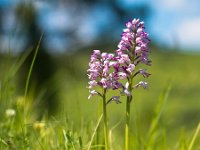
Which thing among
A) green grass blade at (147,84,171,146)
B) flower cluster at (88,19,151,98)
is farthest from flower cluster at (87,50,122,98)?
green grass blade at (147,84,171,146)

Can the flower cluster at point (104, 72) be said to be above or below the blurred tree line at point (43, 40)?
below

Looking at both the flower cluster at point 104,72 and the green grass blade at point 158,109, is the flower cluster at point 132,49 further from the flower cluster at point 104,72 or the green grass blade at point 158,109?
the green grass blade at point 158,109

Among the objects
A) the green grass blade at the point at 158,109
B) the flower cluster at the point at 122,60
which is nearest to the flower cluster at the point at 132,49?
the flower cluster at the point at 122,60

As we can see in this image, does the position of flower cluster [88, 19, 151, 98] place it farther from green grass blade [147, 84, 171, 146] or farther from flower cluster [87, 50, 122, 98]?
green grass blade [147, 84, 171, 146]

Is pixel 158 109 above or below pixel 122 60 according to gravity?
below

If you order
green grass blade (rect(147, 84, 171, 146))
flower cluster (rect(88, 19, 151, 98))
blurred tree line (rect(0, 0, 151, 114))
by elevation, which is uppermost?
blurred tree line (rect(0, 0, 151, 114))

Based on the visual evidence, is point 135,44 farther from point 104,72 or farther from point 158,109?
point 158,109

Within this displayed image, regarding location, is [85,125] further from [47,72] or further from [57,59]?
[57,59]

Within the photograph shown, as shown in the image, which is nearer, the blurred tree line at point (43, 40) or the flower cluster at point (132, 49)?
the flower cluster at point (132, 49)

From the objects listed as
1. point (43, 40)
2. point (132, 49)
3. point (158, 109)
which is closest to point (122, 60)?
point (132, 49)

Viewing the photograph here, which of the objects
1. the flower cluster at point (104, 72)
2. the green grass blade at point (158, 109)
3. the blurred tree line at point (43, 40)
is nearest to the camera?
the flower cluster at point (104, 72)

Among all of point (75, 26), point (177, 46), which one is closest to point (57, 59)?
point (75, 26)

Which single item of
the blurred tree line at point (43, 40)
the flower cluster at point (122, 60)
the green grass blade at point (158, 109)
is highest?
the blurred tree line at point (43, 40)
